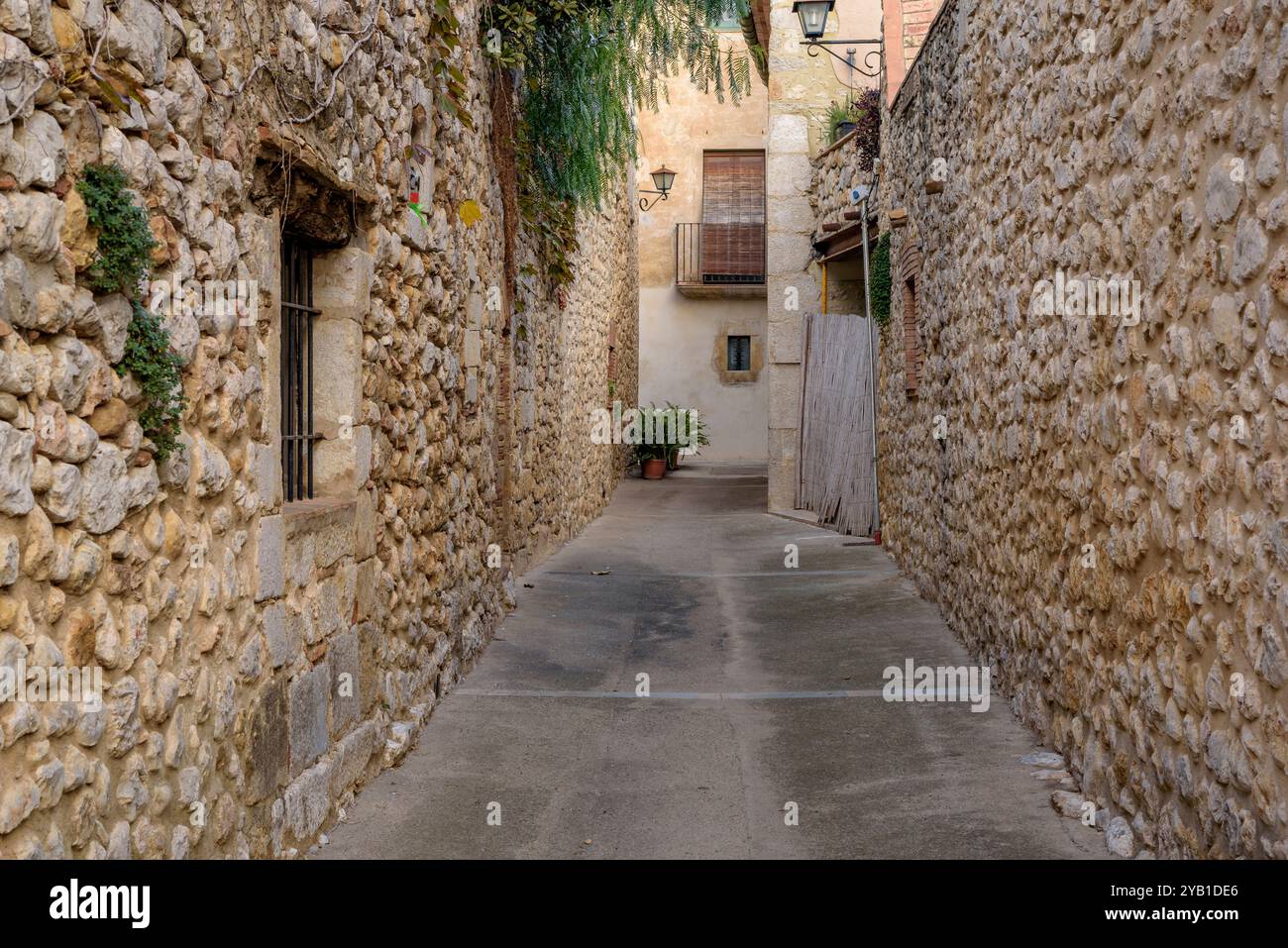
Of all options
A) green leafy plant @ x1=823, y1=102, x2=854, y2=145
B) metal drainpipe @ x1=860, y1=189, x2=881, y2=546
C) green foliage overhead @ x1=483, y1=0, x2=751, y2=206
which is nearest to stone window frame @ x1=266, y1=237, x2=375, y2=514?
green foliage overhead @ x1=483, y1=0, x2=751, y2=206

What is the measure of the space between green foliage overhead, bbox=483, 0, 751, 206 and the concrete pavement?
119 inches

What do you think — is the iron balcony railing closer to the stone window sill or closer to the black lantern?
the black lantern

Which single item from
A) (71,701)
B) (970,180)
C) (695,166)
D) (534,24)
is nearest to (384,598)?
(71,701)

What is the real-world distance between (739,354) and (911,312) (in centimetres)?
1255

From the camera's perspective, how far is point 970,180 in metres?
6.19

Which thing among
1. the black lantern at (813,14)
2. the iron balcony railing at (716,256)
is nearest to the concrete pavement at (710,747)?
the black lantern at (813,14)

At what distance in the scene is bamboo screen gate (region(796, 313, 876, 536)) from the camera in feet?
37.1

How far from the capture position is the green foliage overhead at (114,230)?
2301 millimetres

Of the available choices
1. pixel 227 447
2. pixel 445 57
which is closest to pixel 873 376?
pixel 445 57

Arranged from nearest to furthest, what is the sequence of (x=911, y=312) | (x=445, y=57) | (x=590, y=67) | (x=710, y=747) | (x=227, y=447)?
(x=227, y=447) < (x=710, y=747) < (x=445, y=57) < (x=590, y=67) < (x=911, y=312)

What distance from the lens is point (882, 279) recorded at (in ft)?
33.0

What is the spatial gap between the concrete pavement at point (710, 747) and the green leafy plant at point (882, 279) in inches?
105

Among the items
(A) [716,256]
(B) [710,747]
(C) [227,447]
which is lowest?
(B) [710,747]

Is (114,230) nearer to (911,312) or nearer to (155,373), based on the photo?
(155,373)
